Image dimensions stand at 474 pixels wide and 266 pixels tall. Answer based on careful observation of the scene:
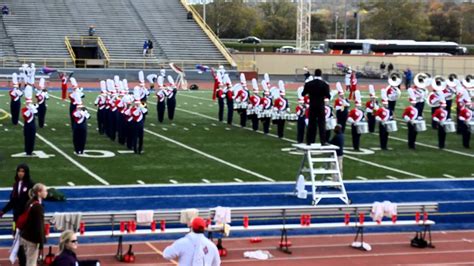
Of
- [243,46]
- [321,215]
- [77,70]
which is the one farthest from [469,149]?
[243,46]

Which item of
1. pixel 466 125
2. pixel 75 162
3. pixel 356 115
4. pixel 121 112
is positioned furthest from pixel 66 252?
pixel 466 125

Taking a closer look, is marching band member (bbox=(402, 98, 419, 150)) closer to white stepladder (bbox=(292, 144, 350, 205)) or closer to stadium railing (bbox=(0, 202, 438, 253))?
white stepladder (bbox=(292, 144, 350, 205))

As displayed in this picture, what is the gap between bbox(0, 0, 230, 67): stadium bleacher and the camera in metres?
51.7

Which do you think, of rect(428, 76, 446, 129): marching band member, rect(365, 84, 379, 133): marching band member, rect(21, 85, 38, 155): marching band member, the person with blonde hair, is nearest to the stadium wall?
rect(428, 76, 446, 129): marching band member

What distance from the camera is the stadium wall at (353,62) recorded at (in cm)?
5784

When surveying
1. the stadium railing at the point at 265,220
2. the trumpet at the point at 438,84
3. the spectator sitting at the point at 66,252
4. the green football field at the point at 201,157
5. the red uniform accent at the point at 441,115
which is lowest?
the green football field at the point at 201,157

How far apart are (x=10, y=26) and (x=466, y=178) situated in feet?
128

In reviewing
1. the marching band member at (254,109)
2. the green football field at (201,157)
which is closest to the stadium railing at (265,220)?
the green football field at (201,157)

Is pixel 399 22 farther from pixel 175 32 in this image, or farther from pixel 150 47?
pixel 150 47

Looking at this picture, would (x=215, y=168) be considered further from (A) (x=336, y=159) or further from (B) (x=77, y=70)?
(B) (x=77, y=70)

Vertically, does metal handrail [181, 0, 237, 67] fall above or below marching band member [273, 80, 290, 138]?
above

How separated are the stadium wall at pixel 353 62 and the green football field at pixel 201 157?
99.0 ft

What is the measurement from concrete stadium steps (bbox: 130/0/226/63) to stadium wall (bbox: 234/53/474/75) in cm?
248

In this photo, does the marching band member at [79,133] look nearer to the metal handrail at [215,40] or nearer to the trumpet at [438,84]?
the trumpet at [438,84]
